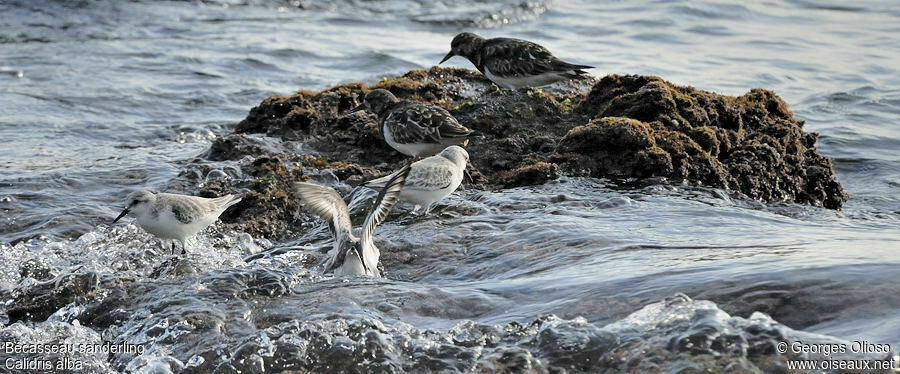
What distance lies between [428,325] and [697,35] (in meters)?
14.1

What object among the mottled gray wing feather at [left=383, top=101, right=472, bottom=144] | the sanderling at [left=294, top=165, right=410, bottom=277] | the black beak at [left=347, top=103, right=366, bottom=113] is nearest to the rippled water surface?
the sanderling at [left=294, top=165, right=410, bottom=277]

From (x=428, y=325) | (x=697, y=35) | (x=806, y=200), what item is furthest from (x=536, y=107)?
(x=697, y=35)

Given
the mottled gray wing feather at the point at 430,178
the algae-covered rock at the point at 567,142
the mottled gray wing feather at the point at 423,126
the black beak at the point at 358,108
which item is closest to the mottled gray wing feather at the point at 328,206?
the mottled gray wing feather at the point at 430,178

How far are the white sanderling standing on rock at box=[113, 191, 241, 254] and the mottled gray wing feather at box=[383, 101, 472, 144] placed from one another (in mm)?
1957

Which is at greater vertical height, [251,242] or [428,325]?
[428,325]

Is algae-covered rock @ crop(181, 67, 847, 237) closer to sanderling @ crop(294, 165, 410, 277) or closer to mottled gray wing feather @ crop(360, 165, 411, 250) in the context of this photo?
sanderling @ crop(294, 165, 410, 277)

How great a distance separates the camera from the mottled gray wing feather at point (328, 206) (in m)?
6.47

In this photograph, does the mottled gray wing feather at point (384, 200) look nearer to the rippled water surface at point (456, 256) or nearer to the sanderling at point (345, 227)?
the sanderling at point (345, 227)

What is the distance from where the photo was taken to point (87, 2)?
19859 mm

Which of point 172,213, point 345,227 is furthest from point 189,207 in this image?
point 345,227

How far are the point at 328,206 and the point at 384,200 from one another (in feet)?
1.39

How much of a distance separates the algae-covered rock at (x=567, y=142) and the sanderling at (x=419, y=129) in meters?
0.29

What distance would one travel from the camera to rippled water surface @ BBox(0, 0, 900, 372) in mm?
5289

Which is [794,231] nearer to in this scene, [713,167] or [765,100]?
[713,167]
